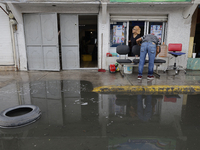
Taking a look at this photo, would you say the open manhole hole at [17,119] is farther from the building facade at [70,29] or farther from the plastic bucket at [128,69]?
the building facade at [70,29]

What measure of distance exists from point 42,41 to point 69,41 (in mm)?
1349

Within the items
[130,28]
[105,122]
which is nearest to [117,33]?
[130,28]

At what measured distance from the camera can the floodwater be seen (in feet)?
8.02

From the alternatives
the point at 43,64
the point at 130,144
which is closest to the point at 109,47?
the point at 43,64

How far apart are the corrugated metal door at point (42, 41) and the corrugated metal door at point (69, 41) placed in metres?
0.40

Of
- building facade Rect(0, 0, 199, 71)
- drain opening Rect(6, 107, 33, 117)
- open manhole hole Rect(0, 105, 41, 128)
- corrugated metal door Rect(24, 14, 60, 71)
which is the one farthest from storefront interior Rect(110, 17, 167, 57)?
open manhole hole Rect(0, 105, 41, 128)

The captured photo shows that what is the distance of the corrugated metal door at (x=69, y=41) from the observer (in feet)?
25.9

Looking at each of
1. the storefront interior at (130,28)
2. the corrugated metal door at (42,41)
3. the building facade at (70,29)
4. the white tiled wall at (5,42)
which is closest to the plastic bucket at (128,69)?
the building facade at (70,29)

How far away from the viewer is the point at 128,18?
7938 millimetres

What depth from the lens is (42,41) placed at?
7.95m

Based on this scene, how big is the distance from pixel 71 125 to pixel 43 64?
19.4 feet

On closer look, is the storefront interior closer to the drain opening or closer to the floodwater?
the floodwater

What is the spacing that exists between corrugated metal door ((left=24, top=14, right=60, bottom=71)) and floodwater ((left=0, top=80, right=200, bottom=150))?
333cm

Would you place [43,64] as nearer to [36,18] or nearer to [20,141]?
[36,18]
